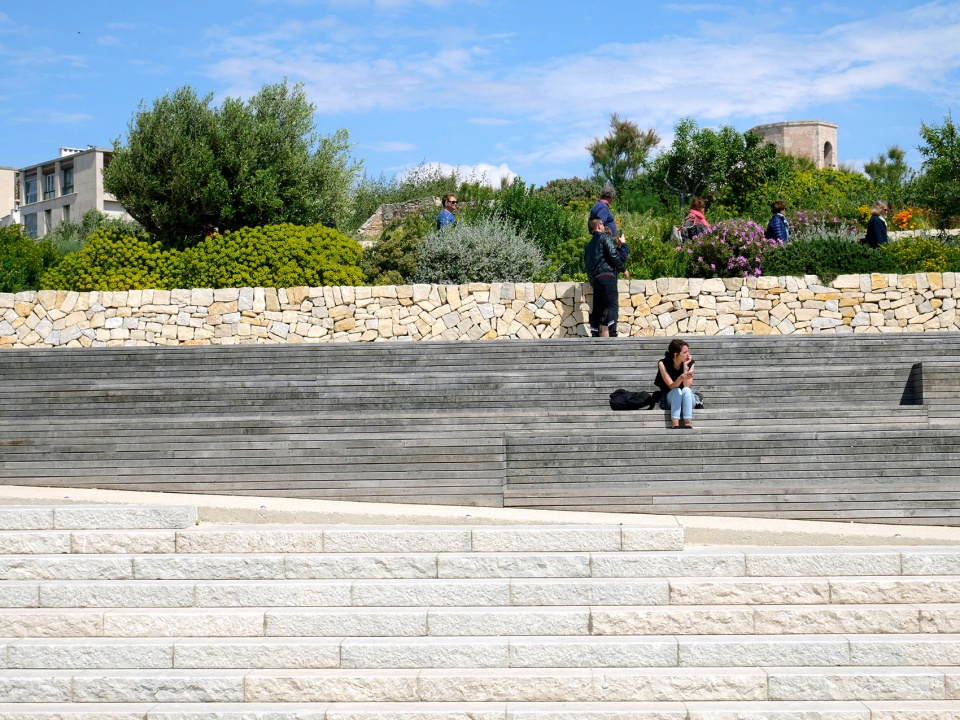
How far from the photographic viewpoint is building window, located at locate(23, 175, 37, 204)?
222 ft

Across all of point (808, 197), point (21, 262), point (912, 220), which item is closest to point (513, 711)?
point (21, 262)

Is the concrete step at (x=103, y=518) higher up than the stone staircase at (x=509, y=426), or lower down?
lower down

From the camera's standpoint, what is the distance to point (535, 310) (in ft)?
47.9

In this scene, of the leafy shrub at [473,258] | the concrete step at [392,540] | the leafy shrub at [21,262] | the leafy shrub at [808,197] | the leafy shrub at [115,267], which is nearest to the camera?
the concrete step at [392,540]

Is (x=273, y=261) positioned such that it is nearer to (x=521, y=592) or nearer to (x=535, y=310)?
(x=535, y=310)

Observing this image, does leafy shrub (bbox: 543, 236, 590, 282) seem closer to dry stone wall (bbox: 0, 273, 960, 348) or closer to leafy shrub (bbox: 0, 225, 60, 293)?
dry stone wall (bbox: 0, 273, 960, 348)

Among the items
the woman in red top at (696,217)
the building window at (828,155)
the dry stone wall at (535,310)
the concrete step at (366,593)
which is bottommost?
the concrete step at (366,593)

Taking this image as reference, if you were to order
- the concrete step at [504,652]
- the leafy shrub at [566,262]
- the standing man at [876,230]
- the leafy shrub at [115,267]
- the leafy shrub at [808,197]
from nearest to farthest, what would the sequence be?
the concrete step at [504,652], the standing man at [876,230], the leafy shrub at [115,267], the leafy shrub at [566,262], the leafy shrub at [808,197]

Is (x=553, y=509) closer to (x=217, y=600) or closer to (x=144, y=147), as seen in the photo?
(x=217, y=600)

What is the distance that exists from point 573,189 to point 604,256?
21399 mm

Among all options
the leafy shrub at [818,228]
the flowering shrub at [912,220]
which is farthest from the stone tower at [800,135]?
the leafy shrub at [818,228]

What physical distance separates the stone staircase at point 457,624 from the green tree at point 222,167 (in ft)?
38.8

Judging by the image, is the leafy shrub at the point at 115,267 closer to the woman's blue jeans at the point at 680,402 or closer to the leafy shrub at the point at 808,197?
the woman's blue jeans at the point at 680,402

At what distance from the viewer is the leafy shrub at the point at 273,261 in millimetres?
15664
